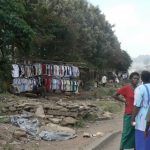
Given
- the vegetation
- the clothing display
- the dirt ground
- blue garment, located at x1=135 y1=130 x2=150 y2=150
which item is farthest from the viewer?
the clothing display

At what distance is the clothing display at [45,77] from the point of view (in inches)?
920

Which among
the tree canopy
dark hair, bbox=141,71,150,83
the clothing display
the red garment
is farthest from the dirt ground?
the tree canopy

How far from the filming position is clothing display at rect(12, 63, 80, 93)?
2336 cm

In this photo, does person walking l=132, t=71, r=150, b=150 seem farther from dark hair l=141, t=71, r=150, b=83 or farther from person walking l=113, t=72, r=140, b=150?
person walking l=113, t=72, r=140, b=150

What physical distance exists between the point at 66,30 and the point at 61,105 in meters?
16.3

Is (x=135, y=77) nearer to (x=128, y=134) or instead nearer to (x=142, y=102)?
(x=128, y=134)

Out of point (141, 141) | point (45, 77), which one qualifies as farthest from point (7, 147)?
point (45, 77)

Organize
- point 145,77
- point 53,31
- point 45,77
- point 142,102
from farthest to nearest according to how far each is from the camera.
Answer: point 53,31, point 45,77, point 145,77, point 142,102

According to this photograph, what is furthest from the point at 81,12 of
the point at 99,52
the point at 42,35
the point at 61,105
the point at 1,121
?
the point at 1,121

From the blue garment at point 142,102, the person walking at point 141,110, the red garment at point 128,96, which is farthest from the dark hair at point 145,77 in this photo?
the red garment at point 128,96

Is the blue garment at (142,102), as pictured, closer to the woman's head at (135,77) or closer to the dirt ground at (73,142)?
the woman's head at (135,77)

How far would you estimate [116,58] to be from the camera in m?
62.1

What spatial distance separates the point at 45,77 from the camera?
2559cm

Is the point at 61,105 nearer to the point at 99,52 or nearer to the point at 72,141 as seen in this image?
the point at 72,141
